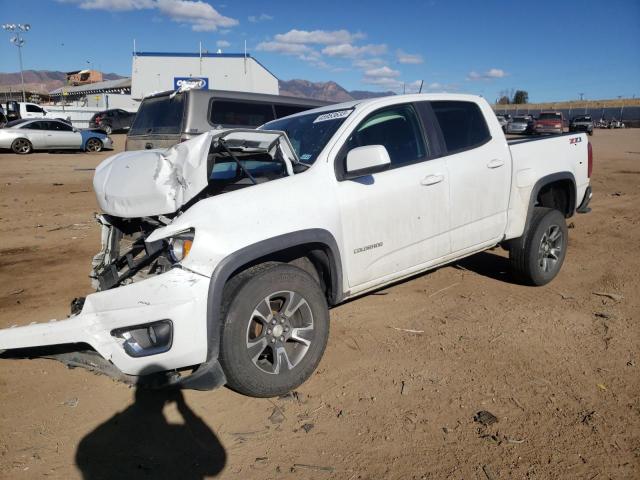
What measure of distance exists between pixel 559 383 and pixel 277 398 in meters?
1.89

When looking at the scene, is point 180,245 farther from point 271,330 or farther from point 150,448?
point 150,448

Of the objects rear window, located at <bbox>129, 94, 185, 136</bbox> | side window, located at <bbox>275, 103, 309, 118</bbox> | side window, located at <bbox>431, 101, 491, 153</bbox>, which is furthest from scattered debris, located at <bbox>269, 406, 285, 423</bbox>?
side window, located at <bbox>275, 103, 309, 118</bbox>

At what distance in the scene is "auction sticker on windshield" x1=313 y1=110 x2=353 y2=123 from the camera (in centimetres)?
401

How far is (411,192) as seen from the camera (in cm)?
393

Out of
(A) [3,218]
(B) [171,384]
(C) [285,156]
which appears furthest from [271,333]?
(A) [3,218]

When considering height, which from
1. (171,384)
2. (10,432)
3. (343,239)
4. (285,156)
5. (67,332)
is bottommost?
(10,432)

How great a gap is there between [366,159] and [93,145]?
21745mm

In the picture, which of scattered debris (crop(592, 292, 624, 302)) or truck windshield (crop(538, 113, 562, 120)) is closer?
scattered debris (crop(592, 292, 624, 302))

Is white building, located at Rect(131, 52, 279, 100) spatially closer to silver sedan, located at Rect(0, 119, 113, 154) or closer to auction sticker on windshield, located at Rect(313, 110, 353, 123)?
silver sedan, located at Rect(0, 119, 113, 154)

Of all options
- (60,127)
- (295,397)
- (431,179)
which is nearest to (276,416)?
(295,397)

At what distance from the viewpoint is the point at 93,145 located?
73.2 feet

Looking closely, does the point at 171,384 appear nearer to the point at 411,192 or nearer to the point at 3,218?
the point at 411,192

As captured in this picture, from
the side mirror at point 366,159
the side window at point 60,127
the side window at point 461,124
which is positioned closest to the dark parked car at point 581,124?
the side window at point 60,127

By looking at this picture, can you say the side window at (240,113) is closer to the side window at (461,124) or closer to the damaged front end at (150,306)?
the side window at (461,124)
